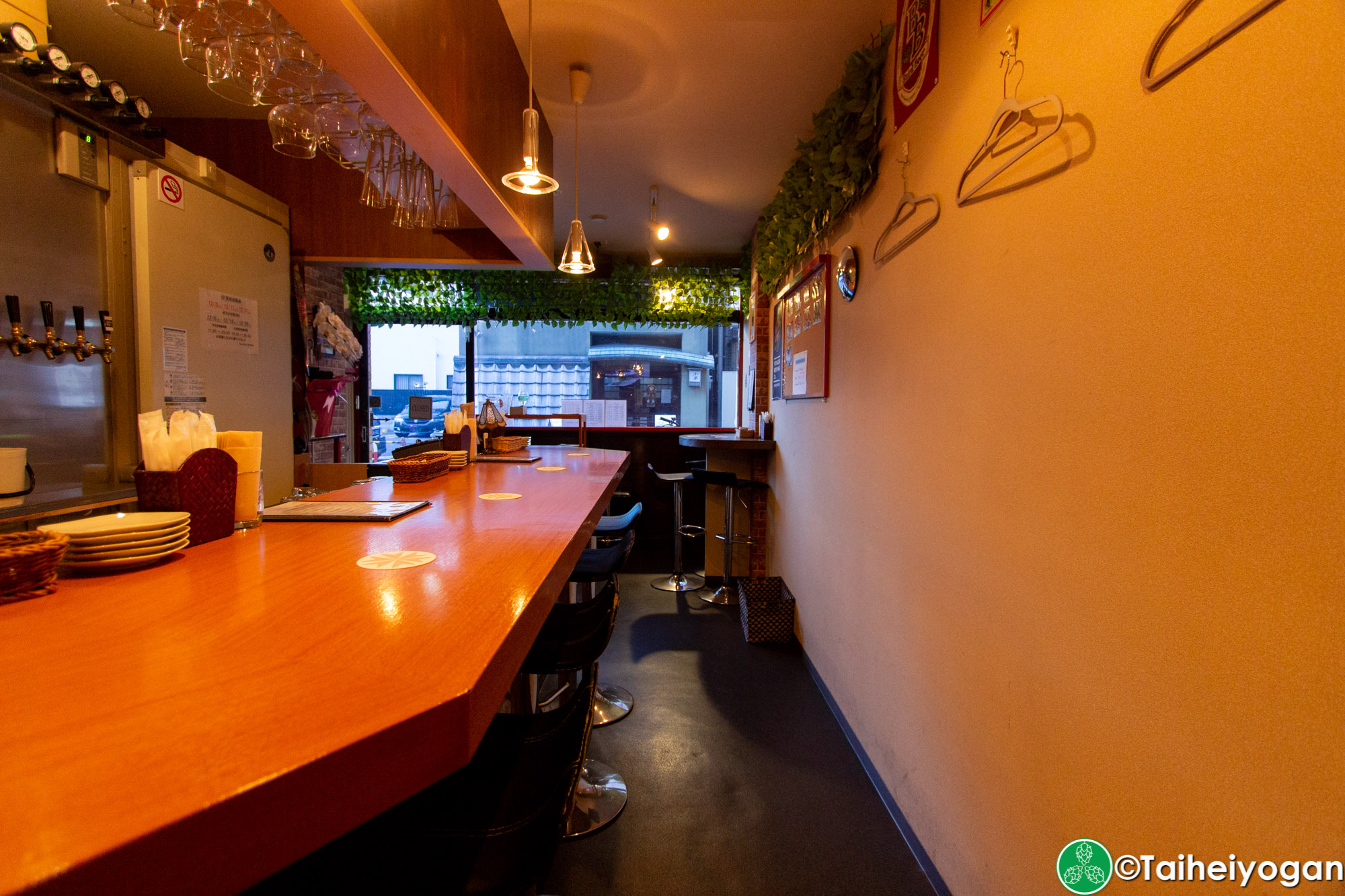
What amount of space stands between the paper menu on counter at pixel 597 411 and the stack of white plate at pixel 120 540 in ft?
17.4

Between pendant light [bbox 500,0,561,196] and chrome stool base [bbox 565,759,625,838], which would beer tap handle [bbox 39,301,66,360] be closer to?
pendant light [bbox 500,0,561,196]

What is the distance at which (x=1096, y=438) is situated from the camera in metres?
1.05

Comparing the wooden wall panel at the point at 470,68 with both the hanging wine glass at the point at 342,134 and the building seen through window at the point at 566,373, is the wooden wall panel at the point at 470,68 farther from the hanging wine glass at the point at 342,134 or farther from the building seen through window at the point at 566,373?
the building seen through window at the point at 566,373

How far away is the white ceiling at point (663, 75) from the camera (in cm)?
235

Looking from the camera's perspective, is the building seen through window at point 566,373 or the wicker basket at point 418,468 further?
the building seen through window at point 566,373

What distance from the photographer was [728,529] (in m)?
4.12

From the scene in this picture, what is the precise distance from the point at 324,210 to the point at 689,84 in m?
2.57

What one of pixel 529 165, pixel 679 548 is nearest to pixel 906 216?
pixel 529 165

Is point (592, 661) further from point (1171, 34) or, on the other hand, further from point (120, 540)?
point (1171, 34)

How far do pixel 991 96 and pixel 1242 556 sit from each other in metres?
1.21

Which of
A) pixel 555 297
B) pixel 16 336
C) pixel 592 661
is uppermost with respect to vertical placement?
pixel 555 297

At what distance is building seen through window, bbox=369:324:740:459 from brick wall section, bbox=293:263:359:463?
3.95ft

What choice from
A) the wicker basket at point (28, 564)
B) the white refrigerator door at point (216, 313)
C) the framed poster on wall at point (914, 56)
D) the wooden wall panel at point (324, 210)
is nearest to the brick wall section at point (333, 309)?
the wooden wall panel at point (324, 210)

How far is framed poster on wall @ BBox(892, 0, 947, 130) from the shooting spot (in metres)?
1.75
